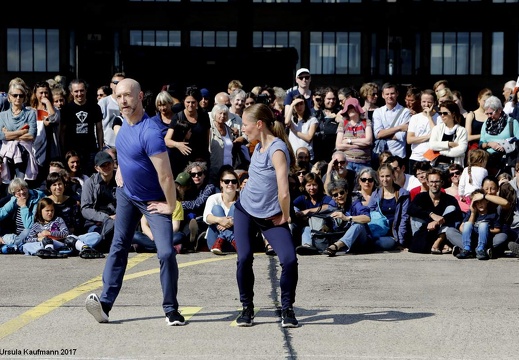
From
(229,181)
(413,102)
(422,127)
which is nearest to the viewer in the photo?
(229,181)

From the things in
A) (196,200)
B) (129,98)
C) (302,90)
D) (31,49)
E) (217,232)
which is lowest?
(217,232)

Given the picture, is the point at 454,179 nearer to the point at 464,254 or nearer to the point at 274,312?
the point at 464,254

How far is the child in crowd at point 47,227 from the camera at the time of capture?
43.8 feet

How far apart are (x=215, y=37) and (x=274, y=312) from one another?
48.5 m

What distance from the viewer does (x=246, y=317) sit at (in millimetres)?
8359

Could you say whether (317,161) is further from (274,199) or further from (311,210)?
(274,199)

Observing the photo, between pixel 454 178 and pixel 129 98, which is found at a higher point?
pixel 129 98

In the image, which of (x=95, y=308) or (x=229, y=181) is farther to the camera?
(x=229, y=181)

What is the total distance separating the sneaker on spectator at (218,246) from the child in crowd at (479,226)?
295cm

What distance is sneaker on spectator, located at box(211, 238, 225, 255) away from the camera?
13.5 m

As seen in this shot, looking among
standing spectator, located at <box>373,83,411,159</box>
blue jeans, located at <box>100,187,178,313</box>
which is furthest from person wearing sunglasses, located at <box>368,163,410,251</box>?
blue jeans, located at <box>100,187,178,313</box>

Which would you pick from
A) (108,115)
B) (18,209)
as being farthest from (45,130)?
(18,209)

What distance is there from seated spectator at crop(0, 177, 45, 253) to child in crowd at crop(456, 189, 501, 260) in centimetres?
549

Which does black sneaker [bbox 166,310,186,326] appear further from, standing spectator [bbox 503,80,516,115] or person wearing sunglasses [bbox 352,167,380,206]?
standing spectator [bbox 503,80,516,115]
